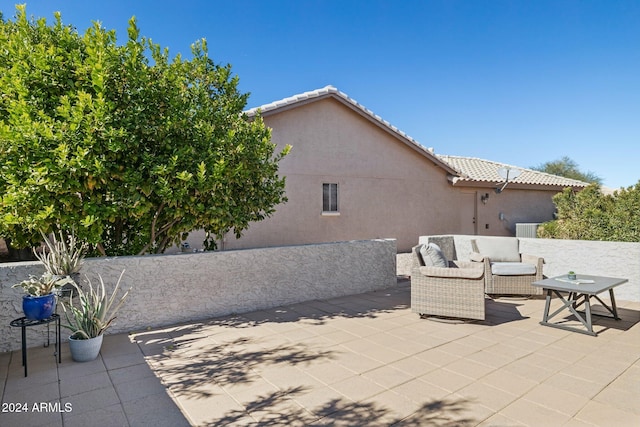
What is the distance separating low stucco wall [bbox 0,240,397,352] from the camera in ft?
16.1

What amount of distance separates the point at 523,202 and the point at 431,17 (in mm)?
10490

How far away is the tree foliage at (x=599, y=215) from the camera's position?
8016 mm

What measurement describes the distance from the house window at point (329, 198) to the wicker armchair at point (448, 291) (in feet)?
22.3

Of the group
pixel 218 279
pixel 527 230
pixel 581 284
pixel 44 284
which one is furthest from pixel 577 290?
pixel 527 230

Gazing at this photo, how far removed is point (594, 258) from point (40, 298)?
996 cm

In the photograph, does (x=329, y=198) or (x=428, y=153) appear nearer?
(x=329, y=198)

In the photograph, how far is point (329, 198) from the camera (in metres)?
12.8

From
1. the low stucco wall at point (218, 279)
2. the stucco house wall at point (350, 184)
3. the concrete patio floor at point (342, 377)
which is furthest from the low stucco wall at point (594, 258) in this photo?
the stucco house wall at point (350, 184)

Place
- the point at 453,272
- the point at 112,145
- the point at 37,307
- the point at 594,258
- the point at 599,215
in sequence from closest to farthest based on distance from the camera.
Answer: the point at 37,307 < the point at 112,145 < the point at 453,272 < the point at 594,258 < the point at 599,215

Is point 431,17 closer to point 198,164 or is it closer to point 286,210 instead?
point 286,210

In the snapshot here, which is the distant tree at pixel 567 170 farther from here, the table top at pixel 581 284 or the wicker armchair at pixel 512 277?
the table top at pixel 581 284

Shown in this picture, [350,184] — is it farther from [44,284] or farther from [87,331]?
[44,284]

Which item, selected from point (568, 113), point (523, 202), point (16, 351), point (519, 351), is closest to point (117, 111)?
point (16, 351)

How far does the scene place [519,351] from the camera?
452cm
